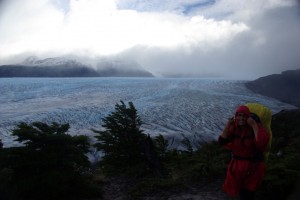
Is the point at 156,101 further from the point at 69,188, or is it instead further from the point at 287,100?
the point at 69,188

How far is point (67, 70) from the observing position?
124438 mm

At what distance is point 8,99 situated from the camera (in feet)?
129

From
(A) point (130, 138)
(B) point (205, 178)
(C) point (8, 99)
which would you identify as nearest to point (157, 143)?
(A) point (130, 138)

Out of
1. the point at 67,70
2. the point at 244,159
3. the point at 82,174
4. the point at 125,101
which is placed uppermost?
the point at 67,70

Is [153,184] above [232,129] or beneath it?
beneath

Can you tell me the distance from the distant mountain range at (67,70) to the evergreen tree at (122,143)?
359 feet

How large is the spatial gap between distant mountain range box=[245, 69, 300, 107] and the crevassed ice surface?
7835 millimetres

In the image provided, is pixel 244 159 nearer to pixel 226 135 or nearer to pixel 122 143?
pixel 226 135

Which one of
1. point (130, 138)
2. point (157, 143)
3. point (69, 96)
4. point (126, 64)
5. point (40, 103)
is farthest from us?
point (126, 64)

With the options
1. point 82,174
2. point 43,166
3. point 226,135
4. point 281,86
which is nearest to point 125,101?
point 82,174

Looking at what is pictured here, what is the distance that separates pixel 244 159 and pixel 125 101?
34.8 m

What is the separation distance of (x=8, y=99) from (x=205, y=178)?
35.7 m

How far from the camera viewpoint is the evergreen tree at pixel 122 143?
393 inches

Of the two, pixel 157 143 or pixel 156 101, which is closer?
pixel 157 143
